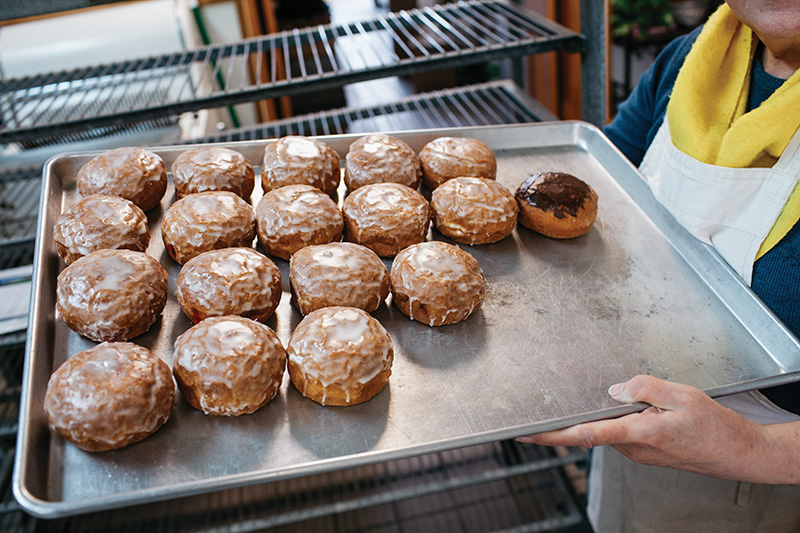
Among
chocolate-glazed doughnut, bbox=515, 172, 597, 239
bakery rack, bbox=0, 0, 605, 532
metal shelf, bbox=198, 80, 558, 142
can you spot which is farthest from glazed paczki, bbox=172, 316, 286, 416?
metal shelf, bbox=198, 80, 558, 142

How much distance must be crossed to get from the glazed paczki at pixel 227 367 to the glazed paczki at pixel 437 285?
0.33m

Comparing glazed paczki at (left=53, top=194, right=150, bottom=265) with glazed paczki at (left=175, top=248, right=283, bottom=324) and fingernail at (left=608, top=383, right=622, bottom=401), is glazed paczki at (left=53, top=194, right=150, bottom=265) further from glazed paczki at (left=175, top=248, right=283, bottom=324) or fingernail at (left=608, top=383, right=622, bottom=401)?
fingernail at (left=608, top=383, right=622, bottom=401)

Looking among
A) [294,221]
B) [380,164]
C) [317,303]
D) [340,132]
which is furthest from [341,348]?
[340,132]

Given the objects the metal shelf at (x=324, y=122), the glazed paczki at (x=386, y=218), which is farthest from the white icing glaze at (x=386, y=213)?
the metal shelf at (x=324, y=122)

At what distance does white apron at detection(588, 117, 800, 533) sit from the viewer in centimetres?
137

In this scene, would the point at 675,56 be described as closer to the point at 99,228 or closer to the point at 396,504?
the point at 99,228

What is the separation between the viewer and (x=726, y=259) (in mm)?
1483

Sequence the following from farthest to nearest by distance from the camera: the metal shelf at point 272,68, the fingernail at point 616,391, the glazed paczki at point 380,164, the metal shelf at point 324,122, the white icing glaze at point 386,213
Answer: the metal shelf at point 324,122 → the metal shelf at point 272,68 → the glazed paczki at point 380,164 → the white icing glaze at point 386,213 → the fingernail at point 616,391

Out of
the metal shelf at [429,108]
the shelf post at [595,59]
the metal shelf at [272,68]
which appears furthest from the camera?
the metal shelf at [429,108]

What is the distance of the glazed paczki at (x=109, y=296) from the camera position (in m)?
1.22

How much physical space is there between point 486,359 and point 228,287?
59cm

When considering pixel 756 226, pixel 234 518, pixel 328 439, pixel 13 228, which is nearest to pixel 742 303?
pixel 756 226

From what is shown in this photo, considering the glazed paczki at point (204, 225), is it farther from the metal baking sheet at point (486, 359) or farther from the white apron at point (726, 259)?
the white apron at point (726, 259)

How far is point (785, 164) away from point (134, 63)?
216 cm
